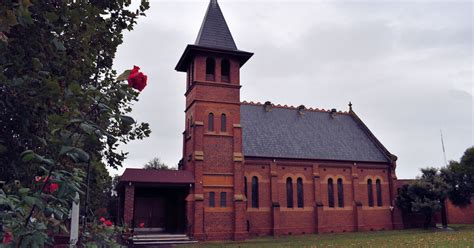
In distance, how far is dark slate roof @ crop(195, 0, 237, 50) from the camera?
30.3 m

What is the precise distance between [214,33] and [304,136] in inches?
517

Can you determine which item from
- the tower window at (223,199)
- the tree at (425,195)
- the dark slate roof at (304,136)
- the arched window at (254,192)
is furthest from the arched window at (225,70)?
the tree at (425,195)

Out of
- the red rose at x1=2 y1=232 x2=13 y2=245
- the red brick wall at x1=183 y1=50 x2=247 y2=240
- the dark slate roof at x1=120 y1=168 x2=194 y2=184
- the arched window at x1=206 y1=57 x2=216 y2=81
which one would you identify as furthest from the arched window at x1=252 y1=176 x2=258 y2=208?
the red rose at x1=2 y1=232 x2=13 y2=245

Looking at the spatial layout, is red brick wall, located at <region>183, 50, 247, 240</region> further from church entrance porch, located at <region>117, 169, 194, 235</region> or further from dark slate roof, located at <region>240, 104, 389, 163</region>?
dark slate roof, located at <region>240, 104, 389, 163</region>

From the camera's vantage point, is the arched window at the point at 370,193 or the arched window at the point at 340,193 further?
the arched window at the point at 370,193

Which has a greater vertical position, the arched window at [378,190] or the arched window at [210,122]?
the arched window at [210,122]

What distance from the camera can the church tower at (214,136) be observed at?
91.2 ft

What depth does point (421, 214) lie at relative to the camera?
37.2m

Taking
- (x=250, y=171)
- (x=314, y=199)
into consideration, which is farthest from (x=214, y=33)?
(x=314, y=199)

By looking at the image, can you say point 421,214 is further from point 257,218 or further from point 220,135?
point 220,135

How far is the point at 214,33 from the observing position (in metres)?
30.9

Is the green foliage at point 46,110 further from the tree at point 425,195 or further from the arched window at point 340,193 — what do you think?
the tree at point 425,195

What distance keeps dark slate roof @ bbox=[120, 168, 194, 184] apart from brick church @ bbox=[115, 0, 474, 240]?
7cm

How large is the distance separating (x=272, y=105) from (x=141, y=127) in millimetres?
32307
